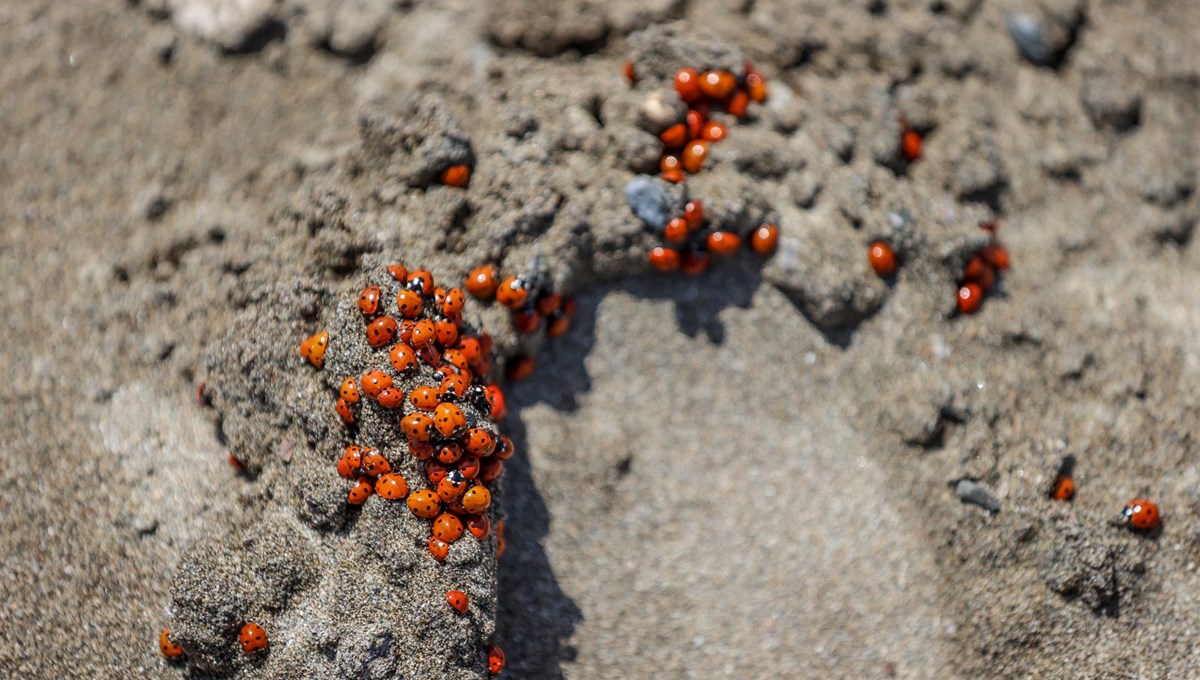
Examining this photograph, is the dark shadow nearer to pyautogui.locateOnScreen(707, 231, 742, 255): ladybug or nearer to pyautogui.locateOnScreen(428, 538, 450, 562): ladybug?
pyautogui.locateOnScreen(428, 538, 450, 562): ladybug

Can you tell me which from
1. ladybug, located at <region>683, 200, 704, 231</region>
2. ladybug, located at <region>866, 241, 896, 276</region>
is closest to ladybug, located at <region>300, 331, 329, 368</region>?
ladybug, located at <region>683, 200, 704, 231</region>

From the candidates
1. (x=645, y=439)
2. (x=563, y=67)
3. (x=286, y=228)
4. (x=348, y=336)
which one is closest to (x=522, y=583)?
(x=645, y=439)

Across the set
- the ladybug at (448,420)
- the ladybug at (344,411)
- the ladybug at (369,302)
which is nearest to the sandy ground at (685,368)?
the ladybug at (344,411)

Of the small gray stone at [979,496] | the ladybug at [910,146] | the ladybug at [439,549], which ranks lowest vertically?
the small gray stone at [979,496]

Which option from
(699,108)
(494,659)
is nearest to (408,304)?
(494,659)

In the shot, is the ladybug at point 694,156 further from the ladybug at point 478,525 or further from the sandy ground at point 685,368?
the ladybug at point 478,525

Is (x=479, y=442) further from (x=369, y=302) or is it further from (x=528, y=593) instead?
(x=528, y=593)

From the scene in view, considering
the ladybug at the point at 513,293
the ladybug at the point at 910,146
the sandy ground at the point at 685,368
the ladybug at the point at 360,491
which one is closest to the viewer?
the ladybug at the point at 360,491
